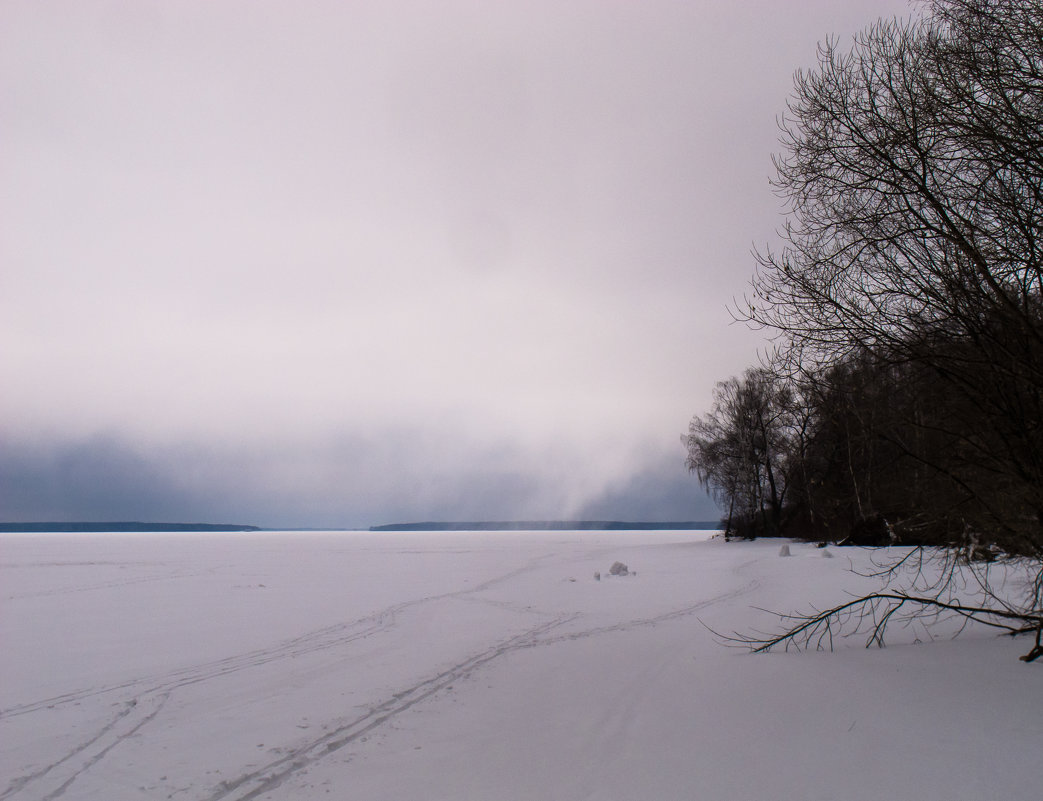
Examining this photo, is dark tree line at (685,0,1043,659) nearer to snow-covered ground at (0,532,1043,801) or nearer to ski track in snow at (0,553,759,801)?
snow-covered ground at (0,532,1043,801)

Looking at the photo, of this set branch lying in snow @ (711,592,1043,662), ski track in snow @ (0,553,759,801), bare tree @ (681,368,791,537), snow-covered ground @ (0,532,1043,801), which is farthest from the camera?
bare tree @ (681,368,791,537)

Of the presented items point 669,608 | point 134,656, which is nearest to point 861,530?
point 669,608

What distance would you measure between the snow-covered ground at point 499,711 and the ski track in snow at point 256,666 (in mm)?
32

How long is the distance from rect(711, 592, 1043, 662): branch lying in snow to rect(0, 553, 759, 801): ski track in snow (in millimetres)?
2670

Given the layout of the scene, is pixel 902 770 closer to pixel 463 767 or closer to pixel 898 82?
pixel 463 767

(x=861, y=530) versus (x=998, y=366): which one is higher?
(x=998, y=366)

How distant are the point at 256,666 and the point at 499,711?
12.6 feet

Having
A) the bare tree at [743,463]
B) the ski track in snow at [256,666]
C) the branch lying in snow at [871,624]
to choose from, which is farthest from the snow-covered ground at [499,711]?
the bare tree at [743,463]

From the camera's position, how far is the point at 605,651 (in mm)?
8742

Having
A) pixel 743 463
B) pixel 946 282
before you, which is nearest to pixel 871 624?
pixel 946 282

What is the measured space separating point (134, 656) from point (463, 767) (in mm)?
6430

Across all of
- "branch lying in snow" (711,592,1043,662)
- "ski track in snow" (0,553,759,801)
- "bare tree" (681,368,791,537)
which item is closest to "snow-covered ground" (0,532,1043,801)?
"ski track in snow" (0,553,759,801)

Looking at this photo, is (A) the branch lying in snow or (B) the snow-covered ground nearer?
(B) the snow-covered ground

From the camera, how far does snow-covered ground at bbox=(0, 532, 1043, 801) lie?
14.3ft
